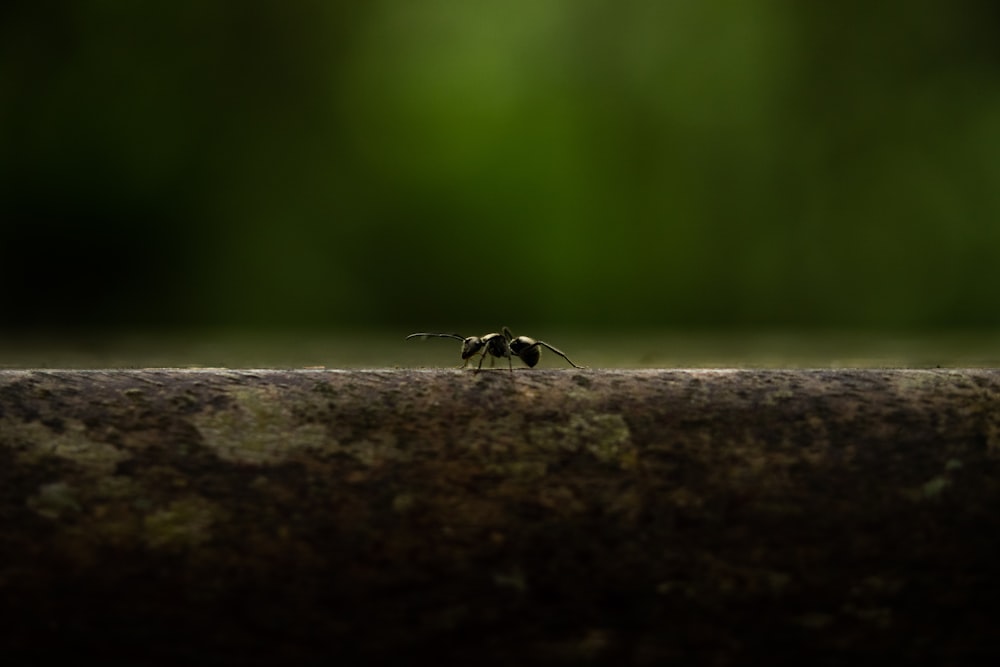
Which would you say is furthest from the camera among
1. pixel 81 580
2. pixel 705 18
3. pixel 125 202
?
pixel 705 18

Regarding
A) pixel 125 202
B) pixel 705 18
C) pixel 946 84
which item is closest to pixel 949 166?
pixel 946 84

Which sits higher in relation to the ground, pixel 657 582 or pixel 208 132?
pixel 208 132

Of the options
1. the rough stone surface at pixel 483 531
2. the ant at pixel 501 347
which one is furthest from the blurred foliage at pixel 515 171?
the rough stone surface at pixel 483 531

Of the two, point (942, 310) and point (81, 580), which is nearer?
point (81, 580)

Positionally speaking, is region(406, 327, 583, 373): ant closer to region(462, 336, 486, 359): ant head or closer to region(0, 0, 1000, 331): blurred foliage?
region(462, 336, 486, 359): ant head

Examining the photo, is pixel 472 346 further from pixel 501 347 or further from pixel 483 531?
pixel 483 531

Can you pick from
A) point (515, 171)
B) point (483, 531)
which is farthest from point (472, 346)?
point (515, 171)

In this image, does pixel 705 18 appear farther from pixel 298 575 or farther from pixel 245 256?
pixel 298 575
